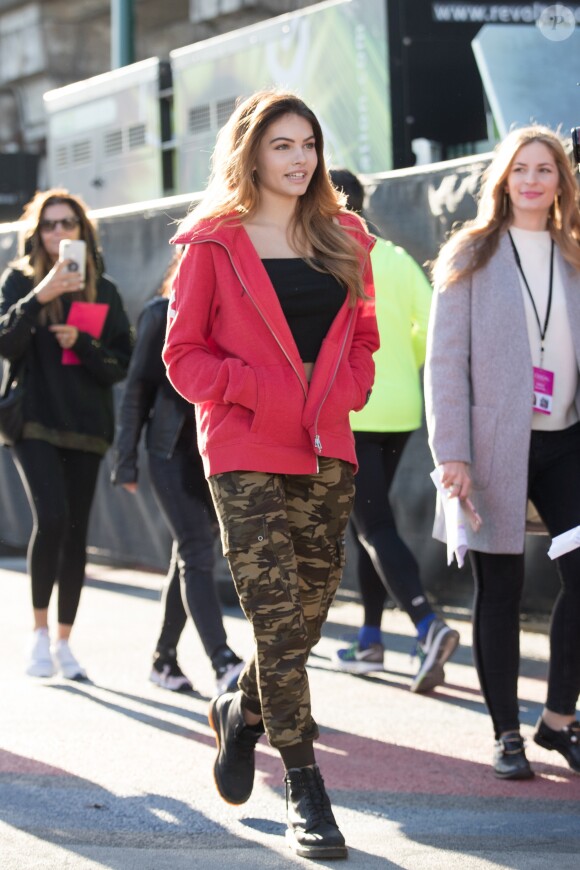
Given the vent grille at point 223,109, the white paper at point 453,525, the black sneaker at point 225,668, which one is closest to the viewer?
the white paper at point 453,525

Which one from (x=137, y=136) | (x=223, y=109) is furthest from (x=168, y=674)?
(x=137, y=136)

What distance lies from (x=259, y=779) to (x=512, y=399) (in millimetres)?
1472

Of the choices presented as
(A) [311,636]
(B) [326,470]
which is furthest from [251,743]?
(B) [326,470]

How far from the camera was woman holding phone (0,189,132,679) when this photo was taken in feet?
20.6

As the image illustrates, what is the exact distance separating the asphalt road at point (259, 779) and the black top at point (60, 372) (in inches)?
43.0

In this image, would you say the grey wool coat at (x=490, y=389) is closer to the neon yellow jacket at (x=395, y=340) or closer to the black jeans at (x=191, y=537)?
the neon yellow jacket at (x=395, y=340)

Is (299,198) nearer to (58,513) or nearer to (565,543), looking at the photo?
(565,543)

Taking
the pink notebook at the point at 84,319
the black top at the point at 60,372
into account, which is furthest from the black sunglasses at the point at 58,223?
the pink notebook at the point at 84,319

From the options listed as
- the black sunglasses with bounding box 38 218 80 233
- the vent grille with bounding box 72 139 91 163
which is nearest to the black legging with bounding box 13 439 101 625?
the black sunglasses with bounding box 38 218 80 233

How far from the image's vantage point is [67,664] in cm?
647

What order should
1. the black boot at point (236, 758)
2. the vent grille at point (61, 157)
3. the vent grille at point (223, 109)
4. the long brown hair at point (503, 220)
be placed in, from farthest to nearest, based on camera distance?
the vent grille at point (61, 157) < the vent grille at point (223, 109) < the long brown hair at point (503, 220) < the black boot at point (236, 758)

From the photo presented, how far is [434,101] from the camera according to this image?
988 cm

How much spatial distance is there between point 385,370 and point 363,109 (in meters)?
4.17

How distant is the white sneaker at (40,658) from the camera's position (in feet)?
21.0
